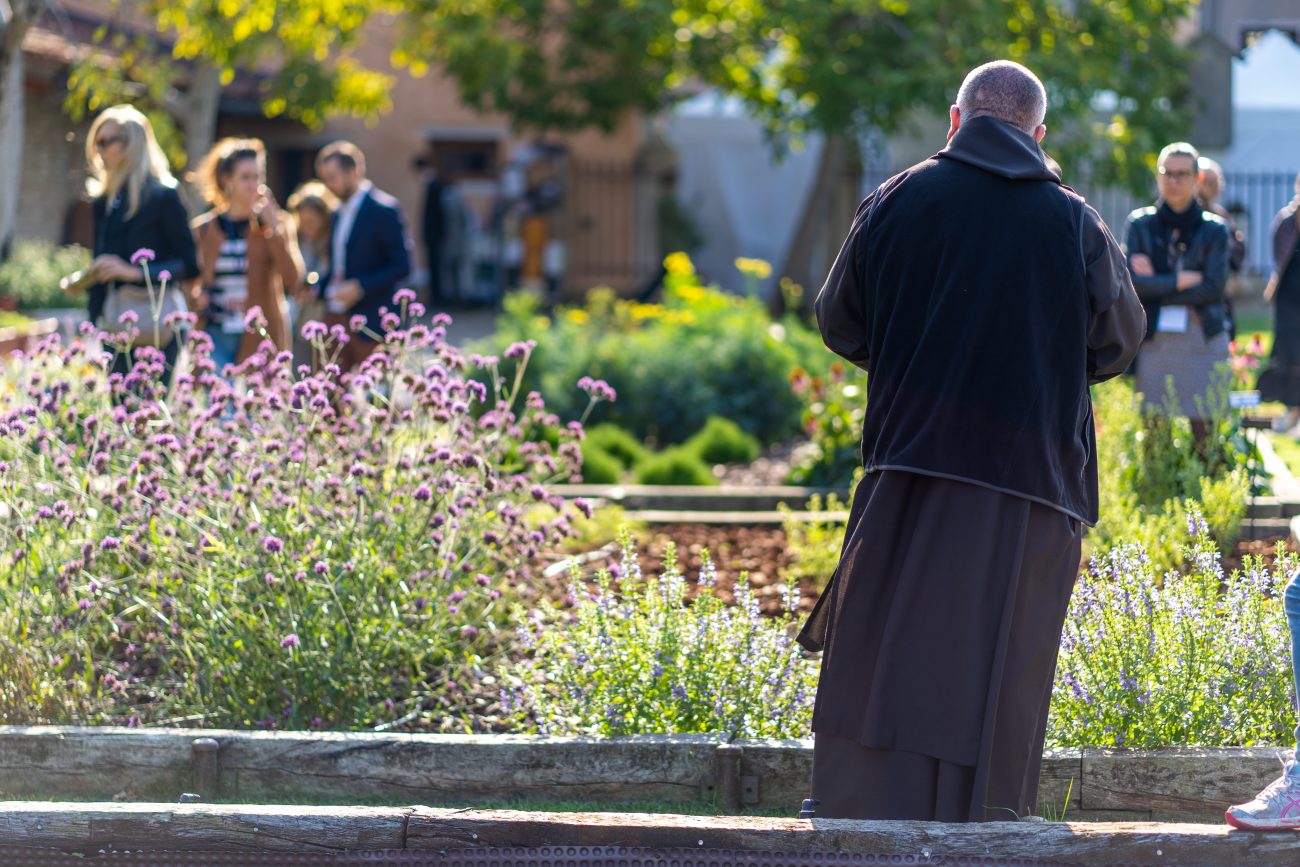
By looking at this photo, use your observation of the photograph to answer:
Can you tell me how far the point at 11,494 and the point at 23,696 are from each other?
0.59 m

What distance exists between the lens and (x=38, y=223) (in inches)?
871

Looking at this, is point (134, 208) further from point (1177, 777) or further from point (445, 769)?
point (1177, 777)

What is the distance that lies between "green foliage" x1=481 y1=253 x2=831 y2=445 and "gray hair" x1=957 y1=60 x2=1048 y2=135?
745 cm

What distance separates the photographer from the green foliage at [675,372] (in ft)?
38.1

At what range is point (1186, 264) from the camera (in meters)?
7.76

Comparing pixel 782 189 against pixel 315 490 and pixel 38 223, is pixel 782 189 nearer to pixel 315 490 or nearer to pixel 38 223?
pixel 38 223

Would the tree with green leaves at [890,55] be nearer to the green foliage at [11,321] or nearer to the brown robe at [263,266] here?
the green foliage at [11,321]

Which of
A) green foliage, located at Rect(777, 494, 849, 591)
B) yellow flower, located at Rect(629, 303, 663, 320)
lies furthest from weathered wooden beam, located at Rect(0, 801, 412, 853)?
yellow flower, located at Rect(629, 303, 663, 320)

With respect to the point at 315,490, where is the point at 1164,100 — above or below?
above

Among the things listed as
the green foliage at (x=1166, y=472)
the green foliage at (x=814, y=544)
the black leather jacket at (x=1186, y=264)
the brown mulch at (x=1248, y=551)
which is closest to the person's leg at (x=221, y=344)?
the green foliage at (x=814, y=544)

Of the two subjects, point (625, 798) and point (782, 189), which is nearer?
point (625, 798)

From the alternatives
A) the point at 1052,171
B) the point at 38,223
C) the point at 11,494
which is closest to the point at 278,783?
the point at 11,494

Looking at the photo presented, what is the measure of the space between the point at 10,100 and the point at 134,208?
750 centimetres

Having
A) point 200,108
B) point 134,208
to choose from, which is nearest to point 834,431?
point 134,208
